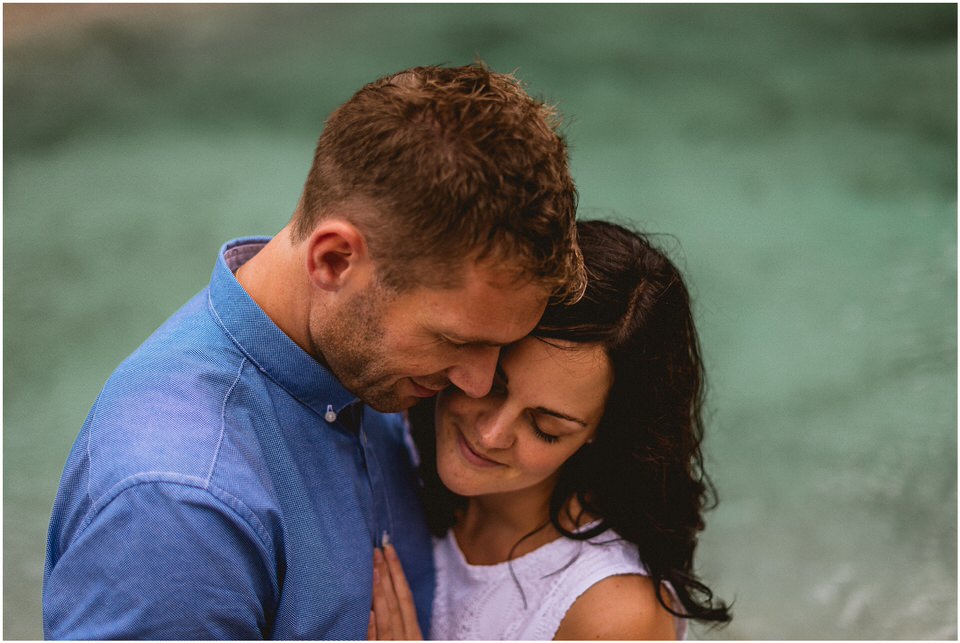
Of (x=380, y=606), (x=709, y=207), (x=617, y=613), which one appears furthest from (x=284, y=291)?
(x=709, y=207)

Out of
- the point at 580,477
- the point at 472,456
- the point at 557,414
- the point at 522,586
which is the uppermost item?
the point at 557,414

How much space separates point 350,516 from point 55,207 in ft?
11.2

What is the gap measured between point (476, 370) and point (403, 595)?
475 mm

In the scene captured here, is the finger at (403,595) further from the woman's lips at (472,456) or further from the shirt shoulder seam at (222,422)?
the shirt shoulder seam at (222,422)

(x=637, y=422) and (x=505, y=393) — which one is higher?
(x=505, y=393)

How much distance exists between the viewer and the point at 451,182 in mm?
1362

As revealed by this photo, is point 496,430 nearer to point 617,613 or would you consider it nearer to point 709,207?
point 617,613

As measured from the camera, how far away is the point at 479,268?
140cm

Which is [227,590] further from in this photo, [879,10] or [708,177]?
[879,10]

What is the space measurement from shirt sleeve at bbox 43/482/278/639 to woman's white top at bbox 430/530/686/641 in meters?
0.70

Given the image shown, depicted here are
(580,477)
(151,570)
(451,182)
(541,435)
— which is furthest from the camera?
(580,477)

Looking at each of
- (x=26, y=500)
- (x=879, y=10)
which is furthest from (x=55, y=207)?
(x=879, y=10)

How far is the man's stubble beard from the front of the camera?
57.2 inches

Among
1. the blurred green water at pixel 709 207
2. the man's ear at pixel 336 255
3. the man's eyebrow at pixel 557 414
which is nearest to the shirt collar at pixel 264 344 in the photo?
the man's ear at pixel 336 255
